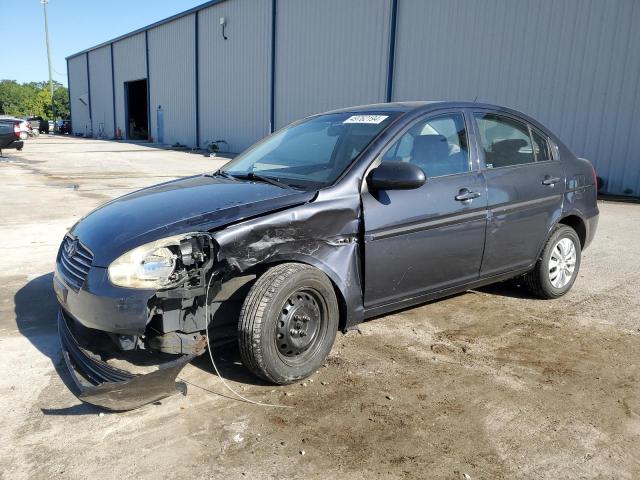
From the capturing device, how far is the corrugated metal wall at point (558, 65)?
1171 cm

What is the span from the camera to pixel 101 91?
1745 inches

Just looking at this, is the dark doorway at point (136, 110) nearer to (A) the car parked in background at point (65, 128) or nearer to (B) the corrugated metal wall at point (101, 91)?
(B) the corrugated metal wall at point (101, 91)

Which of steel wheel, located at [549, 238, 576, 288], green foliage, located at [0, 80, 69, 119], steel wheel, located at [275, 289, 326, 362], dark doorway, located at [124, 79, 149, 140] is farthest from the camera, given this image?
green foliage, located at [0, 80, 69, 119]

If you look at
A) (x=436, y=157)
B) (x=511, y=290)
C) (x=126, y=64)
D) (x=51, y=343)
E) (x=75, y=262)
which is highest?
(x=126, y=64)

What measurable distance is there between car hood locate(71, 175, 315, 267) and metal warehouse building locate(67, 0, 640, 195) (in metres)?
11.1

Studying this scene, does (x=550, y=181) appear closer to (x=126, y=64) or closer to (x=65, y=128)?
(x=126, y=64)

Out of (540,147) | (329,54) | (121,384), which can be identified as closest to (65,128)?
(329,54)

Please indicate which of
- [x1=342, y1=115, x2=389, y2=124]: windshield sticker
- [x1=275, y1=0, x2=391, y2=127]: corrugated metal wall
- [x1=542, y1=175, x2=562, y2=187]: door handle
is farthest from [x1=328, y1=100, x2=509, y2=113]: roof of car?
[x1=275, y1=0, x2=391, y2=127]: corrugated metal wall

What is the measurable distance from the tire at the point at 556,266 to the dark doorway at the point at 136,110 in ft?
128

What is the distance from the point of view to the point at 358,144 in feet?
12.4

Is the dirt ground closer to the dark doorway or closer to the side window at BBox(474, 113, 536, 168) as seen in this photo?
the side window at BBox(474, 113, 536, 168)

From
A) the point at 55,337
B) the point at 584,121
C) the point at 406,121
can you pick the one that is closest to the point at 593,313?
A: the point at 406,121

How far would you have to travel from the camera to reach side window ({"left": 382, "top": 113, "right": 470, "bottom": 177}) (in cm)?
380

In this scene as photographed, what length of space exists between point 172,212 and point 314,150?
128 cm
